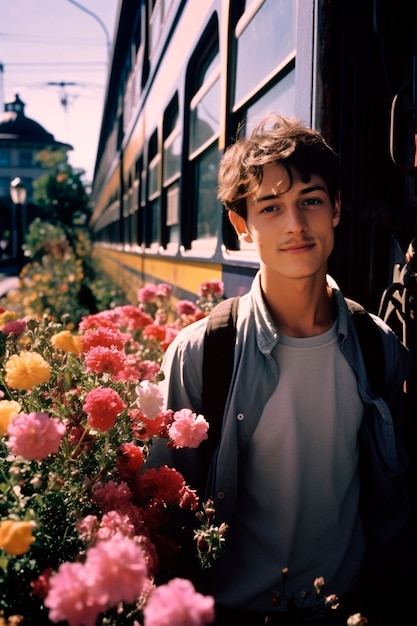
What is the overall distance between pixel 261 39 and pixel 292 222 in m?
1.36

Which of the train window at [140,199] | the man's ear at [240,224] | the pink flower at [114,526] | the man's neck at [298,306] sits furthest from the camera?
the train window at [140,199]

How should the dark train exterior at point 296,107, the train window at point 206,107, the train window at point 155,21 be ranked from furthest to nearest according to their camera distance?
the train window at point 155,21
the train window at point 206,107
the dark train exterior at point 296,107

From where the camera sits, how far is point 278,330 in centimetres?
162

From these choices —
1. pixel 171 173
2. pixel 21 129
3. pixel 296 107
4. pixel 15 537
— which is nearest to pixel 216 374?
pixel 15 537

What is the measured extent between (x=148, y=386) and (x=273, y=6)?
1695mm

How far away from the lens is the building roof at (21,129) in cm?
2753

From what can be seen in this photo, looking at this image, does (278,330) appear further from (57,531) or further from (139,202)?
(139,202)

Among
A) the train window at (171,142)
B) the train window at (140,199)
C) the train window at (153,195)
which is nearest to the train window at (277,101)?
the train window at (171,142)

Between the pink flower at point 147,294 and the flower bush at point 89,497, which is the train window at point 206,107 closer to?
the pink flower at point 147,294

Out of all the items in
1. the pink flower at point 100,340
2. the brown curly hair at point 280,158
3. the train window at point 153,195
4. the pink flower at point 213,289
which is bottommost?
the pink flower at point 100,340

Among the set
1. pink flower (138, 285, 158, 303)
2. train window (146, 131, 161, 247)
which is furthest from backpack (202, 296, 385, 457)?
train window (146, 131, 161, 247)

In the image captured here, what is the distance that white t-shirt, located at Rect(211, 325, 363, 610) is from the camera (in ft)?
5.09

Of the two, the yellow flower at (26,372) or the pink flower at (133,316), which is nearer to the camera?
the yellow flower at (26,372)

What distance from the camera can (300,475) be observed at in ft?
5.09
